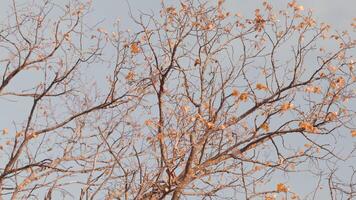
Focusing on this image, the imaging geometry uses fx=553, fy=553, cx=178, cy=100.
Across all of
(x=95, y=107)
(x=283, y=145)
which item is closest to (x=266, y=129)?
(x=283, y=145)

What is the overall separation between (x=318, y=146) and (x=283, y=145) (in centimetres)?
53

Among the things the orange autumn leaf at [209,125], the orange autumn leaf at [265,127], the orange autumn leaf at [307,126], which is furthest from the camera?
the orange autumn leaf at [265,127]

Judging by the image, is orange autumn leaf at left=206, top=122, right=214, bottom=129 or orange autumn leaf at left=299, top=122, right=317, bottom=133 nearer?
orange autumn leaf at left=206, top=122, right=214, bottom=129

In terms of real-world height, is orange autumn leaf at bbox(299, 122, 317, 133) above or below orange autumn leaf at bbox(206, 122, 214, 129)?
above

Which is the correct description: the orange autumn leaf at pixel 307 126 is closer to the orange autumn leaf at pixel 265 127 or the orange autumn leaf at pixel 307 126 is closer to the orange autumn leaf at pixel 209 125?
the orange autumn leaf at pixel 265 127

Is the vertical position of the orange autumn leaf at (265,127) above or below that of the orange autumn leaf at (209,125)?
above

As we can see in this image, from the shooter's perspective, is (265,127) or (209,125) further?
(265,127)

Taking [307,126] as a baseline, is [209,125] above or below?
below

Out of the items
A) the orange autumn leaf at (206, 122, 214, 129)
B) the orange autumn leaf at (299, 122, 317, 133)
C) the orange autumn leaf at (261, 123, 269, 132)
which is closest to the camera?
the orange autumn leaf at (206, 122, 214, 129)

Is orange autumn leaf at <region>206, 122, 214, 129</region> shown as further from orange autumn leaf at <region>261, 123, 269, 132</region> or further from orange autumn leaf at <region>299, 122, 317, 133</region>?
orange autumn leaf at <region>299, 122, 317, 133</region>

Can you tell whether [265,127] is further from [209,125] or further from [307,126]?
[209,125]

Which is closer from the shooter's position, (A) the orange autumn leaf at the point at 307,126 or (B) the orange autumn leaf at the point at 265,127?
(A) the orange autumn leaf at the point at 307,126

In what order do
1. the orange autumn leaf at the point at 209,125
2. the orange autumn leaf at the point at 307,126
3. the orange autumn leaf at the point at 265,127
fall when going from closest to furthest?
the orange autumn leaf at the point at 209,125 → the orange autumn leaf at the point at 307,126 → the orange autumn leaf at the point at 265,127

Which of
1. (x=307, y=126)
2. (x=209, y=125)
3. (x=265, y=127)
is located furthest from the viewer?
(x=265, y=127)
